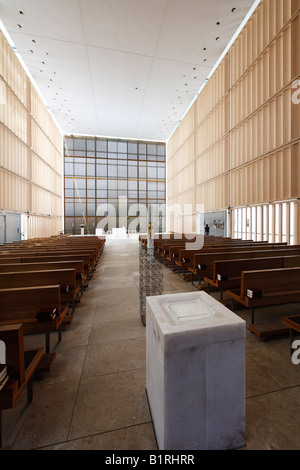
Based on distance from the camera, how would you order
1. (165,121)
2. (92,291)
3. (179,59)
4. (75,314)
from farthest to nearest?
(165,121)
(179,59)
(92,291)
(75,314)

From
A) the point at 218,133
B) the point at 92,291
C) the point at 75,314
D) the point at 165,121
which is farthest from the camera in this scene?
the point at 165,121

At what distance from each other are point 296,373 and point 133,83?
1322 centimetres

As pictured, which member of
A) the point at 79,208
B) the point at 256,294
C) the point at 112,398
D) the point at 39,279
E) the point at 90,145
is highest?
the point at 90,145

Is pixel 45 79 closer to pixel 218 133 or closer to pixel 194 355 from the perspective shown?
pixel 218 133

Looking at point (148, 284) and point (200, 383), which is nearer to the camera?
point (200, 383)

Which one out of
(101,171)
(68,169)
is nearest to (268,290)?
(101,171)

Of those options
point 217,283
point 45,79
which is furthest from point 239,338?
point 45,79

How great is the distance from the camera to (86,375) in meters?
1.60

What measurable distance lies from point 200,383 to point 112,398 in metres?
0.77

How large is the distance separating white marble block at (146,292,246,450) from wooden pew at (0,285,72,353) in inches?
44.3

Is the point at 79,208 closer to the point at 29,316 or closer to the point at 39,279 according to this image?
the point at 39,279

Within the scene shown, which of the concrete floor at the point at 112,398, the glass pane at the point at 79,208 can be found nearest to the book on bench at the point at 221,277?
the concrete floor at the point at 112,398

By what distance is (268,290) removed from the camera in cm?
232

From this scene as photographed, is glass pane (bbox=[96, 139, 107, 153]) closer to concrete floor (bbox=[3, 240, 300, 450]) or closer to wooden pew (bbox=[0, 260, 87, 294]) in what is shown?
wooden pew (bbox=[0, 260, 87, 294])
